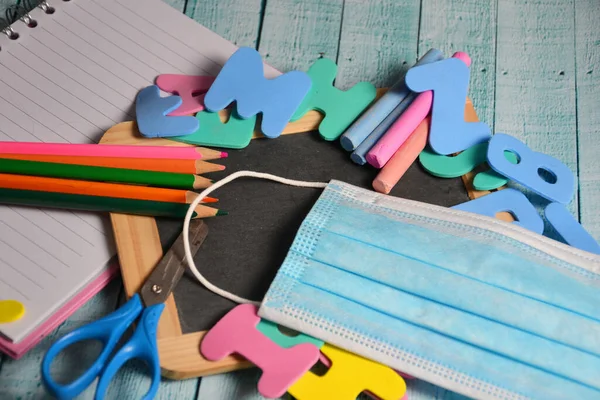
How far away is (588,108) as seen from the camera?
1.07 meters

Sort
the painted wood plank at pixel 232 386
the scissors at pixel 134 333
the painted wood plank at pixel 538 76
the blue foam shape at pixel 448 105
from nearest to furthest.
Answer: the scissors at pixel 134 333, the painted wood plank at pixel 232 386, the blue foam shape at pixel 448 105, the painted wood plank at pixel 538 76

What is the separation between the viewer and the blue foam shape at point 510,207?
84cm

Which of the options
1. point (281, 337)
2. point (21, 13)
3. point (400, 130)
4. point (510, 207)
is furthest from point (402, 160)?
point (21, 13)

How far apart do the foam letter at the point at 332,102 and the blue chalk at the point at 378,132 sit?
37 mm

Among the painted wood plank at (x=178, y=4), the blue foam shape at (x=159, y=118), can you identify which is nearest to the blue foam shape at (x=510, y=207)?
the blue foam shape at (x=159, y=118)

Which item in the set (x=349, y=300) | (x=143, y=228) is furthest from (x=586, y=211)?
(x=143, y=228)

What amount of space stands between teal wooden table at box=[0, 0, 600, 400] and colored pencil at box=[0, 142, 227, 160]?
30 cm

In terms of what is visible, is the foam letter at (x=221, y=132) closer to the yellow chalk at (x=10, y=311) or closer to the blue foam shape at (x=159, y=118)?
the blue foam shape at (x=159, y=118)

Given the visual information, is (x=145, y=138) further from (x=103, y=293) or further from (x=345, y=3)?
(x=345, y=3)

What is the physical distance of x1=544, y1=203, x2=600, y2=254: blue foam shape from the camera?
2.76ft

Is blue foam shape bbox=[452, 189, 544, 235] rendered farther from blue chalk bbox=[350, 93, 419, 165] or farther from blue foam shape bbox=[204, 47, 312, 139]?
blue foam shape bbox=[204, 47, 312, 139]

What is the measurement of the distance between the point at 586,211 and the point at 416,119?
0.27 metres

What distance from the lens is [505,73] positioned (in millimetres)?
1106

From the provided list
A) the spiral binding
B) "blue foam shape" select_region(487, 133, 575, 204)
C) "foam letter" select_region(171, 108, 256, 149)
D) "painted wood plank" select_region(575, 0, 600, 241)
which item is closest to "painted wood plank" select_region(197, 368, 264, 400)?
"foam letter" select_region(171, 108, 256, 149)
